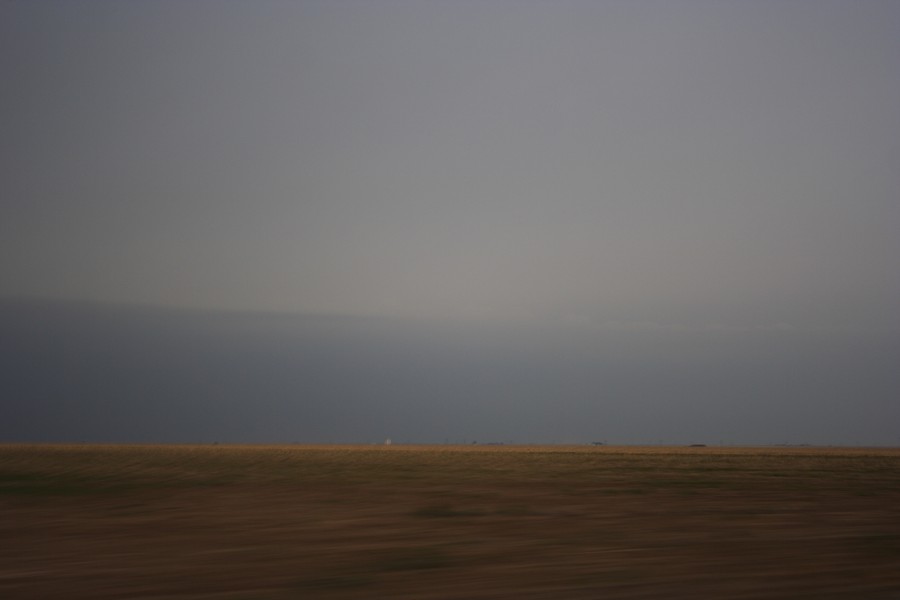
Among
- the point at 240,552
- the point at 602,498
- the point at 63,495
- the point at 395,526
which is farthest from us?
the point at 63,495

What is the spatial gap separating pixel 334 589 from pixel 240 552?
7.74ft

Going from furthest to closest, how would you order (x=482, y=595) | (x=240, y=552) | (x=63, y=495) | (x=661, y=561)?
(x=63, y=495) < (x=240, y=552) < (x=661, y=561) < (x=482, y=595)

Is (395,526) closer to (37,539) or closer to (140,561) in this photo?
(140,561)

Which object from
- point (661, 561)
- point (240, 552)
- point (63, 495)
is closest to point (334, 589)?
point (240, 552)

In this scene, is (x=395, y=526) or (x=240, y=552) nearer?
(x=240, y=552)

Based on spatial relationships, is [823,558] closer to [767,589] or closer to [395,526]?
[767,589]

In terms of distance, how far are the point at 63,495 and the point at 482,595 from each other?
12954 mm

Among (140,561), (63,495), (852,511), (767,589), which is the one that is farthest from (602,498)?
(63,495)

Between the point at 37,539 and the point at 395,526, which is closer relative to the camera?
the point at 37,539

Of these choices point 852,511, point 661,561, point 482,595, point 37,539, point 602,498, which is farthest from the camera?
point 602,498

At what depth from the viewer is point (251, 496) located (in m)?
16.9

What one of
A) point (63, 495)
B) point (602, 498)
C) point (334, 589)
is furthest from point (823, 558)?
point (63, 495)

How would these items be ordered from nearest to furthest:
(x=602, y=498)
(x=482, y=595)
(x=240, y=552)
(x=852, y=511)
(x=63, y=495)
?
(x=482, y=595), (x=240, y=552), (x=852, y=511), (x=602, y=498), (x=63, y=495)

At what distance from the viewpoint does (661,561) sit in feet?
31.7
